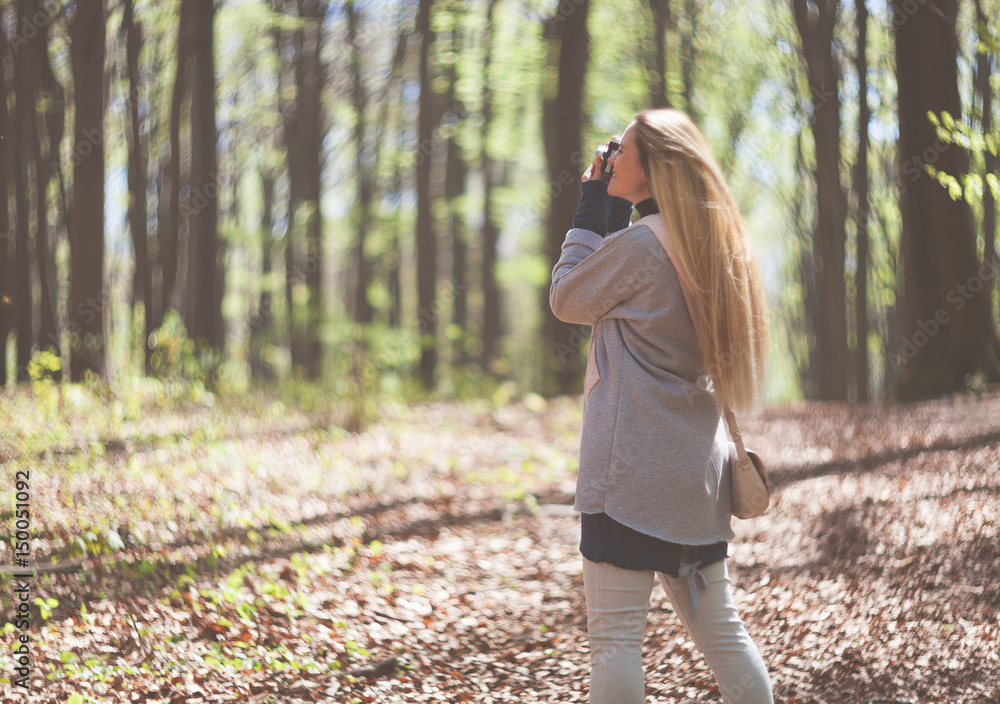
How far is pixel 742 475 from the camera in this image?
95.1 inches

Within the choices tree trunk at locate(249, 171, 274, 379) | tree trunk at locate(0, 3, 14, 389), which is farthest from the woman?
tree trunk at locate(249, 171, 274, 379)

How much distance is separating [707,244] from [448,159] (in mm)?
18277

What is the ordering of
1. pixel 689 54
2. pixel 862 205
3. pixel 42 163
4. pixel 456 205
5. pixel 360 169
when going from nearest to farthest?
pixel 42 163, pixel 862 205, pixel 689 54, pixel 456 205, pixel 360 169

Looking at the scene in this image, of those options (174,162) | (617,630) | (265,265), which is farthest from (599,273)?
(265,265)

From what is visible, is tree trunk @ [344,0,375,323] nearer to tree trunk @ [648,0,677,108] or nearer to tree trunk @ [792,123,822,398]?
tree trunk @ [648,0,677,108]

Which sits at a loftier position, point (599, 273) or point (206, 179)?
point (206, 179)

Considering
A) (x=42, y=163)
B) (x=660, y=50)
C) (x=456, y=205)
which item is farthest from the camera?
(x=456, y=205)

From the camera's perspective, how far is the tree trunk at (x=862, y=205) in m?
11.3

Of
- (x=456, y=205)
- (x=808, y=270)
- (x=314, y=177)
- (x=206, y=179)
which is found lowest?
(x=808, y=270)

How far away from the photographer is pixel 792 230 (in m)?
22.0

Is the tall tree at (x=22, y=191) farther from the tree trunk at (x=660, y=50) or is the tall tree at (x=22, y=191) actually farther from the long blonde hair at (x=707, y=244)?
the tree trunk at (x=660, y=50)

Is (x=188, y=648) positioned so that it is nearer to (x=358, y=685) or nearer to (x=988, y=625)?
(x=358, y=685)

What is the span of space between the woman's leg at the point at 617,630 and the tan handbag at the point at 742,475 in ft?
1.20

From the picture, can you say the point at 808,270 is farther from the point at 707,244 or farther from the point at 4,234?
the point at 707,244
